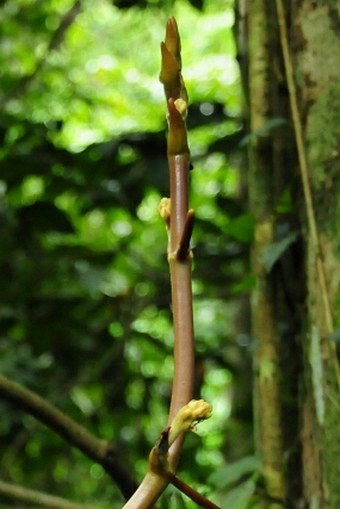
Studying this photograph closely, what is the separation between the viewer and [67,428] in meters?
0.84

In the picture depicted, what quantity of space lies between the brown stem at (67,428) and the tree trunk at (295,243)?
14cm

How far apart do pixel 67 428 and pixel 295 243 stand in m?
0.28

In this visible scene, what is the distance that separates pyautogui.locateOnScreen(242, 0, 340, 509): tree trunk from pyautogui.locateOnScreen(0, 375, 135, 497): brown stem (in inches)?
5.3

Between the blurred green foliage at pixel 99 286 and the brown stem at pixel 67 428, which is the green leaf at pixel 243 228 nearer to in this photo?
the blurred green foliage at pixel 99 286

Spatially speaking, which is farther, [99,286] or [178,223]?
[99,286]

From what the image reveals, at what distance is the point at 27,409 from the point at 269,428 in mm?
233

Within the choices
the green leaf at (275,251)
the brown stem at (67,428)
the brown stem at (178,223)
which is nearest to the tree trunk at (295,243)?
the green leaf at (275,251)

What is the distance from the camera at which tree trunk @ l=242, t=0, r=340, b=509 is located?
80 cm

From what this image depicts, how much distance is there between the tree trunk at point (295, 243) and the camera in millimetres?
805

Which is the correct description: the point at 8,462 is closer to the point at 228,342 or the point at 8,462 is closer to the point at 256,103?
the point at 228,342

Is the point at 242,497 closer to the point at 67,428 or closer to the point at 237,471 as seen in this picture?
the point at 237,471

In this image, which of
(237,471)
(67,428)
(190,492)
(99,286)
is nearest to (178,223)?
(190,492)

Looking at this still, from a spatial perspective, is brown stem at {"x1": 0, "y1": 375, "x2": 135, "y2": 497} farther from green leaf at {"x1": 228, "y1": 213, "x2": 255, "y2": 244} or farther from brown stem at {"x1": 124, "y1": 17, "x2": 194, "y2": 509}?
brown stem at {"x1": 124, "y1": 17, "x2": 194, "y2": 509}

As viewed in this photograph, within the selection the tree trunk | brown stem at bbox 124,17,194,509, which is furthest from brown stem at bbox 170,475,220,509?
the tree trunk
